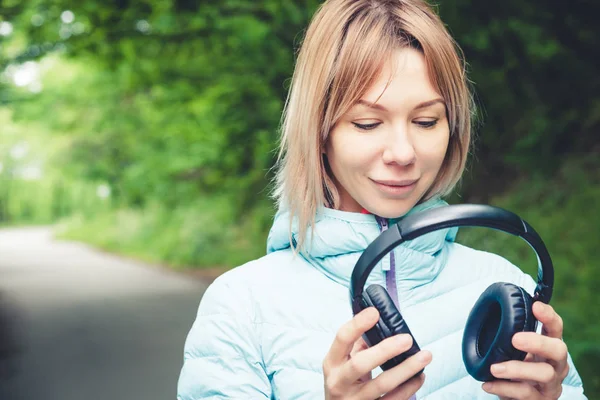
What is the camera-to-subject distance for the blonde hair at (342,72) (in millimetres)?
1388

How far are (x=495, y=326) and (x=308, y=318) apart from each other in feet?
1.37

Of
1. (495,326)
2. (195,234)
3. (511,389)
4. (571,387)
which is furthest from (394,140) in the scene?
(195,234)

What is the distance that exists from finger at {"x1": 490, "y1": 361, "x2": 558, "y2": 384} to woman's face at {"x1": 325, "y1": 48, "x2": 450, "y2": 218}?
42cm

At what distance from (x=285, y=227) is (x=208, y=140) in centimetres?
905

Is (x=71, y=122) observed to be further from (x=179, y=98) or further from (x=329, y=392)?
(x=329, y=392)

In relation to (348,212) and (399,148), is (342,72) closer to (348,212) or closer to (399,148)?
(399,148)

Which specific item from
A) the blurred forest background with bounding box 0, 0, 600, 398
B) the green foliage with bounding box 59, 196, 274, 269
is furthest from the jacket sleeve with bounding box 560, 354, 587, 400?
the green foliage with bounding box 59, 196, 274, 269

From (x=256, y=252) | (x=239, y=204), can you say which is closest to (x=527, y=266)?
(x=256, y=252)

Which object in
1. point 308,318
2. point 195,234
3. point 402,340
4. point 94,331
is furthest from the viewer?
point 195,234

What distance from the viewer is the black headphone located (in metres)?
1.12

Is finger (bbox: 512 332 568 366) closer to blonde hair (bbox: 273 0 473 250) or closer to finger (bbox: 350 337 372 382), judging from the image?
finger (bbox: 350 337 372 382)

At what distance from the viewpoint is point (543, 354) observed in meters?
1.15

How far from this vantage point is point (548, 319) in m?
1.18

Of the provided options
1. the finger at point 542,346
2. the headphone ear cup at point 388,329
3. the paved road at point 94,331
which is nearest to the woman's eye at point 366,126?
the headphone ear cup at point 388,329
